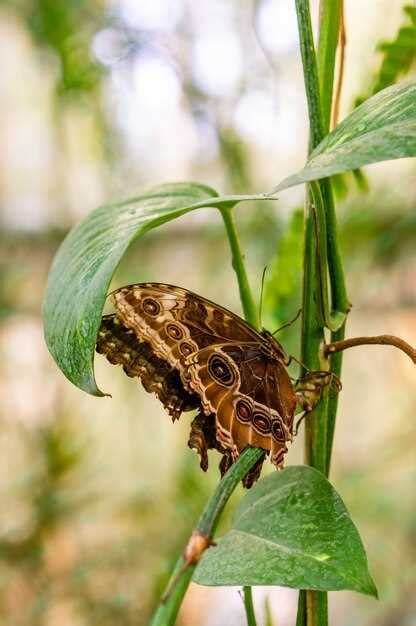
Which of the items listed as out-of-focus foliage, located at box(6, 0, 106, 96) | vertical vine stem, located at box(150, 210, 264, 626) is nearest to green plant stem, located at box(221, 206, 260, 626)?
vertical vine stem, located at box(150, 210, 264, 626)

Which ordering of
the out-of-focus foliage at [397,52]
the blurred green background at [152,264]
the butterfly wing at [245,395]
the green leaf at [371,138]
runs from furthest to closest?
the blurred green background at [152,264] → the out-of-focus foliage at [397,52] → the butterfly wing at [245,395] → the green leaf at [371,138]

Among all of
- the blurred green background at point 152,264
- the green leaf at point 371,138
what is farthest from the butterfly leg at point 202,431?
the blurred green background at point 152,264

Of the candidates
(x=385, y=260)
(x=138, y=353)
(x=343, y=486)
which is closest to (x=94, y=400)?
(x=343, y=486)

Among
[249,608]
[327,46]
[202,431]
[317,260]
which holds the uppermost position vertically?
[327,46]

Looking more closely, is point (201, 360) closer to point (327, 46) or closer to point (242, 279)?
point (242, 279)

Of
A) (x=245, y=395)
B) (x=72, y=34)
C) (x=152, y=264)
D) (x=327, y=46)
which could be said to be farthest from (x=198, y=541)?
(x=152, y=264)

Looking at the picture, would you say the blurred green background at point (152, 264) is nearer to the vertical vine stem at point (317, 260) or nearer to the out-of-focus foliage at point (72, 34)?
the out-of-focus foliage at point (72, 34)
